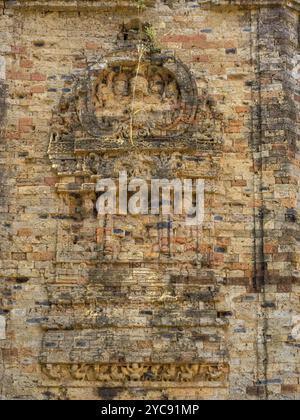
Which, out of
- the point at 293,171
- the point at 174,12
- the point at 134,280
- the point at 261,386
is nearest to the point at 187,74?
the point at 174,12

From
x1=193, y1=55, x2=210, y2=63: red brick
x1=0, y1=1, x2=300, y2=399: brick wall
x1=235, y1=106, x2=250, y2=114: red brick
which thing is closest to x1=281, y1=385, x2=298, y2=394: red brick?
x1=0, y1=1, x2=300, y2=399: brick wall

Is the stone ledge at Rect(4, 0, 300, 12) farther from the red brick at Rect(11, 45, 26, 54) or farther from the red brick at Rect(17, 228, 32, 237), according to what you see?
the red brick at Rect(17, 228, 32, 237)

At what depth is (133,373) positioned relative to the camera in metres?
14.1

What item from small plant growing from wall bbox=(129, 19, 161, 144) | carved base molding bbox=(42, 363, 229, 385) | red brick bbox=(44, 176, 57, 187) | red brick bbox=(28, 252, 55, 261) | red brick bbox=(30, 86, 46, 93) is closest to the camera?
carved base molding bbox=(42, 363, 229, 385)

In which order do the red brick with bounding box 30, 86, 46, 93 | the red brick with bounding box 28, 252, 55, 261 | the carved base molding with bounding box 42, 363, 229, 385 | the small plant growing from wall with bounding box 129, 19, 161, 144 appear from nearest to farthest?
the carved base molding with bounding box 42, 363, 229, 385, the red brick with bounding box 28, 252, 55, 261, the small plant growing from wall with bounding box 129, 19, 161, 144, the red brick with bounding box 30, 86, 46, 93

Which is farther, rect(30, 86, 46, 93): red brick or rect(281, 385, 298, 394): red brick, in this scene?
rect(30, 86, 46, 93): red brick

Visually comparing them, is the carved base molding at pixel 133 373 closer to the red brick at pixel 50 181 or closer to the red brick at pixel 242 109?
the red brick at pixel 50 181

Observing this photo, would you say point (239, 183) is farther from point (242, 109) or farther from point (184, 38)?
point (184, 38)

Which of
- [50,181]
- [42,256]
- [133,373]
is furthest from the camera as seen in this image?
[50,181]

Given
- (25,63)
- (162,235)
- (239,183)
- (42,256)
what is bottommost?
(42,256)

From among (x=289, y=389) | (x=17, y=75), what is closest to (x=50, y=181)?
(x=17, y=75)

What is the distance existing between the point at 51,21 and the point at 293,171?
368cm

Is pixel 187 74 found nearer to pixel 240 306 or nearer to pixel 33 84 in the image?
pixel 33 84

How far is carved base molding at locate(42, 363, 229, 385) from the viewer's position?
1414cm
